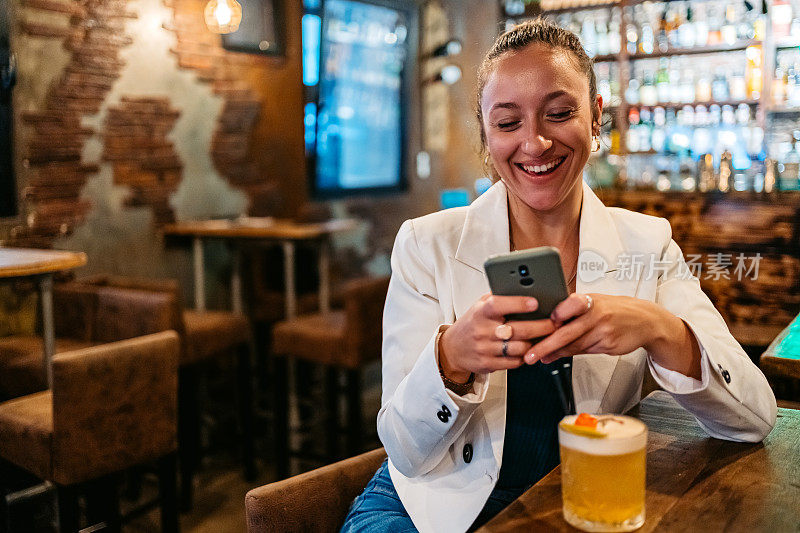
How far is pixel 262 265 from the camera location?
4.62 metres

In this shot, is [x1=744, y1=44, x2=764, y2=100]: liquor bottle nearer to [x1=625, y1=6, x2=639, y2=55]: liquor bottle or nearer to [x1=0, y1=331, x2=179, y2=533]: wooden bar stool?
[x1=625, y1=6, x2=639, y2=55]: liquor bottle

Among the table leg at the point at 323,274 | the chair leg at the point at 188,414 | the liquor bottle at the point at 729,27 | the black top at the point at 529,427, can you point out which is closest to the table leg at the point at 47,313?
the chair leg at the point at 188,414

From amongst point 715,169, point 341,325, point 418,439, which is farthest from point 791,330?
point 715,169

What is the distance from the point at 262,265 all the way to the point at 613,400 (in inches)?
137

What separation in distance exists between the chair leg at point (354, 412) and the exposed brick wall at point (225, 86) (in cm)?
189

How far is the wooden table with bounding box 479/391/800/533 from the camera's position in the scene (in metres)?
0.93

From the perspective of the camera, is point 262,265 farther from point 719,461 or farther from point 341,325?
point 719,461

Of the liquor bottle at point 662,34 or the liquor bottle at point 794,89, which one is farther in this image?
the liquor bottle at point 662,34

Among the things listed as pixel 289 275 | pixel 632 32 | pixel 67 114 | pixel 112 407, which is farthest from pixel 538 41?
pixel 632 32

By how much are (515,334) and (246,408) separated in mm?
2841

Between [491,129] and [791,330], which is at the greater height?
[491,129]

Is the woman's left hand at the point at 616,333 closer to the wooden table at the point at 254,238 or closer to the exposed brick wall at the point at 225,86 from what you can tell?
the wooden table at the point at 254,238

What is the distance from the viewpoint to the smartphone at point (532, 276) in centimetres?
90

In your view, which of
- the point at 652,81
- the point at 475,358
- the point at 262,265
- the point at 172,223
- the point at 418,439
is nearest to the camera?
the point at 475,358
